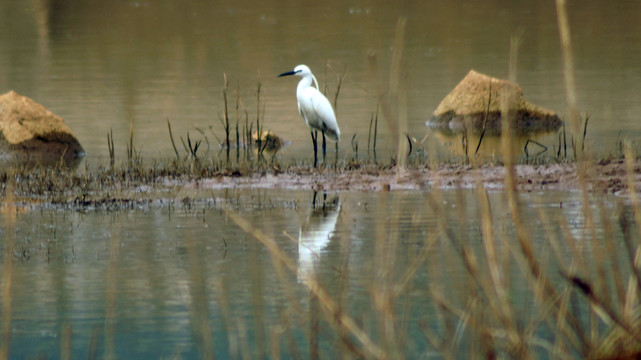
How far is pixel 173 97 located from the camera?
25.8 meters

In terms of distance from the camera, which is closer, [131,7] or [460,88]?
[460,88]

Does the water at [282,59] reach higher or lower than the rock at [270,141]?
higher

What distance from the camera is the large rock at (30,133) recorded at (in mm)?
17250

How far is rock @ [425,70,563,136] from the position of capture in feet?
64.7

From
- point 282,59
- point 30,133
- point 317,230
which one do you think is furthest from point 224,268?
point 282,59

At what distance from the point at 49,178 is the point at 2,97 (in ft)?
15.3

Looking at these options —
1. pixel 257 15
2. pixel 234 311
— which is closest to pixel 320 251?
pixel 234 311

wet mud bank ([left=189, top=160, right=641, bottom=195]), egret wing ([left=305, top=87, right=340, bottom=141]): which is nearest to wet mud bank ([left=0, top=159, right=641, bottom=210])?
wet mud bank ([left=189, top=160, right=641, bottom=195])

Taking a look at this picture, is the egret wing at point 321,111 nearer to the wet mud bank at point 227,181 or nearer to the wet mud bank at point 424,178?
the wet mud bank at point 227,181

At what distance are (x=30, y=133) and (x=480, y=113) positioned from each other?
7.28m

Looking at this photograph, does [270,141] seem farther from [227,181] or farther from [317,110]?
[227,181]

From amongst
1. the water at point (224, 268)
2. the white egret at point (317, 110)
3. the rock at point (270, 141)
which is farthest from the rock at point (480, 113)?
the water at point (224, 268)

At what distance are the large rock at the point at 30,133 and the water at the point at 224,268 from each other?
5.10 metres

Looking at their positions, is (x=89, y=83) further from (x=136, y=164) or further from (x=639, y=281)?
(x=639, y=281)
